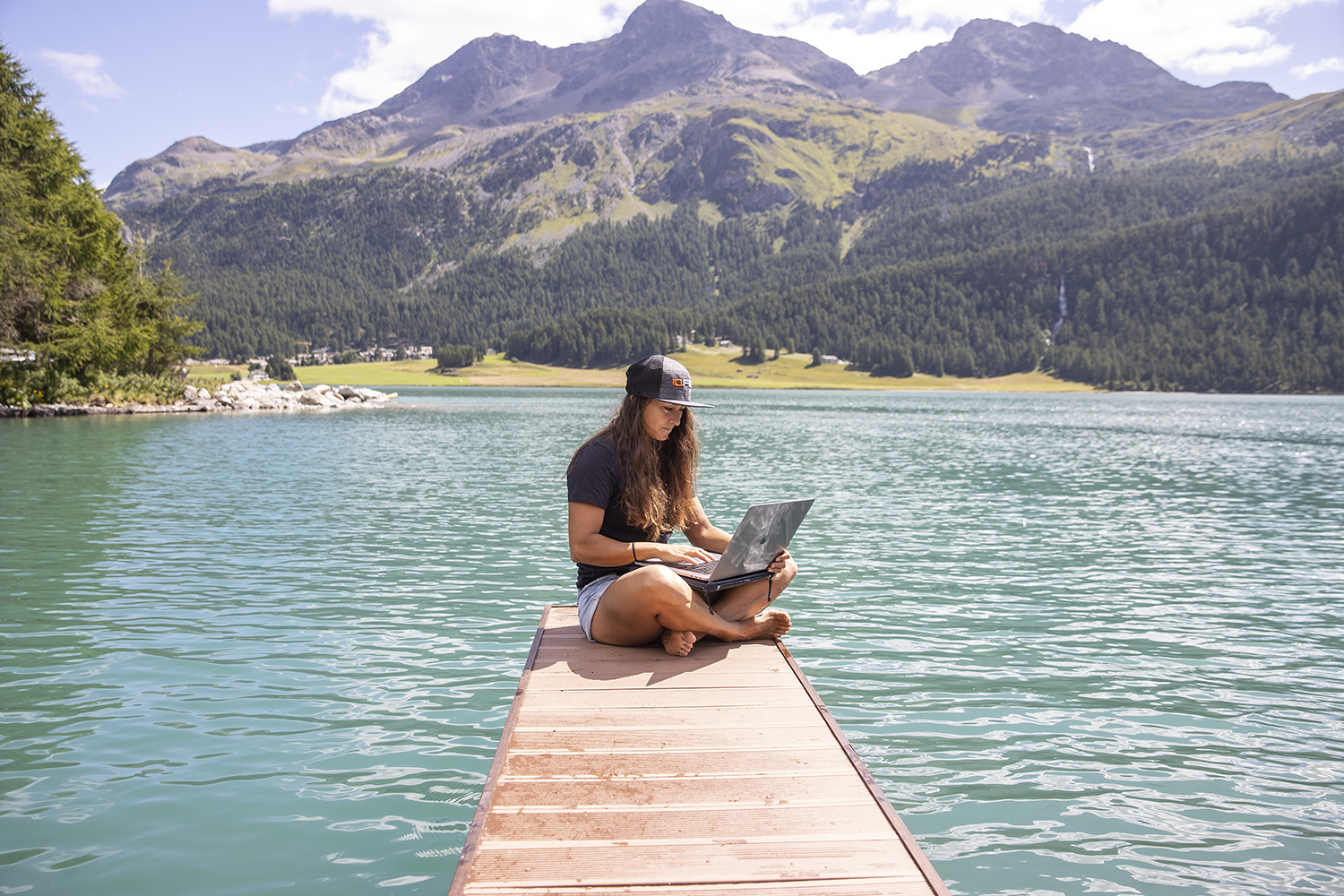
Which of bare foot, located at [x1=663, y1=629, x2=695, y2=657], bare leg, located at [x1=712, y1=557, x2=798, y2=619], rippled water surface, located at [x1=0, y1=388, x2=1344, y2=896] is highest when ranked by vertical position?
bare leg, located at [x1=712, y1=557, x2=798, y2=619]

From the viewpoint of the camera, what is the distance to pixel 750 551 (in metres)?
7.15

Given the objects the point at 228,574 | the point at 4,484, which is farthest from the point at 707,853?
the point at 4,484

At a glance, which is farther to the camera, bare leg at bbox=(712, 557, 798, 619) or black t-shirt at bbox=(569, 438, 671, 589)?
bare leg at bbox=(712, 557, 798, 619)

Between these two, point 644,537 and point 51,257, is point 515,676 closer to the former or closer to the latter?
point 644,537

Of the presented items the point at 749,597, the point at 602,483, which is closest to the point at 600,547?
the point at 602,483

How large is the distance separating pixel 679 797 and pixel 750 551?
2.54 meters

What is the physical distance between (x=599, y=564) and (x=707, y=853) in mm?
3529

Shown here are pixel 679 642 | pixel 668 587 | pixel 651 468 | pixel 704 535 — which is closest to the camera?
pixel 668 587

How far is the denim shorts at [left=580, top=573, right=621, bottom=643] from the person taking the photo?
7.81 meters

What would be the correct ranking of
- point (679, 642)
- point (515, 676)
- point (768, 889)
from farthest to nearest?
point (515, 676)
point (679, 642)
point (768, 889)

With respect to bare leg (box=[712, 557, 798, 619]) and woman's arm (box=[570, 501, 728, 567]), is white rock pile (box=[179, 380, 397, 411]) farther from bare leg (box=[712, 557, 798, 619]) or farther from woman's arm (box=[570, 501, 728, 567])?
bare leg (box=[712, 557, 798, 619])

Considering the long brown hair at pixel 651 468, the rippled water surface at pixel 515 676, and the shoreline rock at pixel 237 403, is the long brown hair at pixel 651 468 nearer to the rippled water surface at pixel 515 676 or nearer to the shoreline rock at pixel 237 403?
the rippled water surface at pixel 515 676

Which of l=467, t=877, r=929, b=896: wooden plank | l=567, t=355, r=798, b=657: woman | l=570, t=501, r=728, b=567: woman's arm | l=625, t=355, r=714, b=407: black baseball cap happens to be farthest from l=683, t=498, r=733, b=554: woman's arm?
l=467, t=877, r=929, b=896: wooden plank

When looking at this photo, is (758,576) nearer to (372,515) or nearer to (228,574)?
(228,574)
